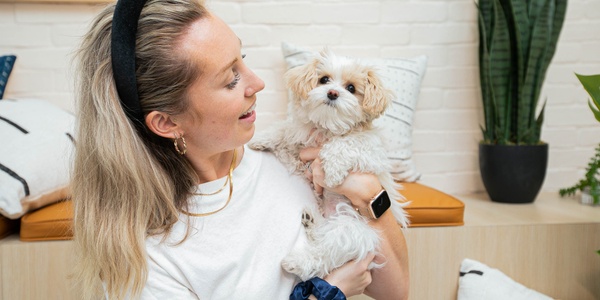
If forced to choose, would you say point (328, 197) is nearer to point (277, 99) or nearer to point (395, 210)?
point (395, 210)

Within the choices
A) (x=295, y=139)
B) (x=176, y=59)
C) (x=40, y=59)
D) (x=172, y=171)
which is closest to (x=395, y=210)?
(x=295, y=139)

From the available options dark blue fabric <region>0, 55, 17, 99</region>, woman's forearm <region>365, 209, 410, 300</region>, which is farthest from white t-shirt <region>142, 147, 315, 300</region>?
dark blue fabric <region>0, 55, 17, 99</region>

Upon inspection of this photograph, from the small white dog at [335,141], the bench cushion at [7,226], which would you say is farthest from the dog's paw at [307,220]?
the bench cushion at [7,226]

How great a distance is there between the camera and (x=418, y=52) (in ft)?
8.50

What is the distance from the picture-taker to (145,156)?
51.3 inches

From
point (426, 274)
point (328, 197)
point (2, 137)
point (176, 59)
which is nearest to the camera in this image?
point (176, 59)

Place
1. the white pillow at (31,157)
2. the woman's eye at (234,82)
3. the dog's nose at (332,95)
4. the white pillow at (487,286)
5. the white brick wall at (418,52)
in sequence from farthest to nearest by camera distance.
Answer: the white brick wall at (418,52), the white pillow at (487,286), the white pillow at (31,157), the dog's nose at (332,95), the woman's eye at (234,82)

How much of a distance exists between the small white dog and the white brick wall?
1083mm

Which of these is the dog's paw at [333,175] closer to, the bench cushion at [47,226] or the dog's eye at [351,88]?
the dog's eye at [351,88]

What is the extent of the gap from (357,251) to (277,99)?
1322mm

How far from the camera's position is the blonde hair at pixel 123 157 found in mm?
1219

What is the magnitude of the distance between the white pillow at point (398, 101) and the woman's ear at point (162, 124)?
112cm

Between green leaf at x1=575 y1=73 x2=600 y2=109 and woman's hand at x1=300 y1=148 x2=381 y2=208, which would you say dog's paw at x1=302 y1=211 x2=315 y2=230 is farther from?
green leaf at x1=575 y1=73 x2=600 y2=109

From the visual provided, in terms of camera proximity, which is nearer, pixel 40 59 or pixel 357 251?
pixel 357 251
